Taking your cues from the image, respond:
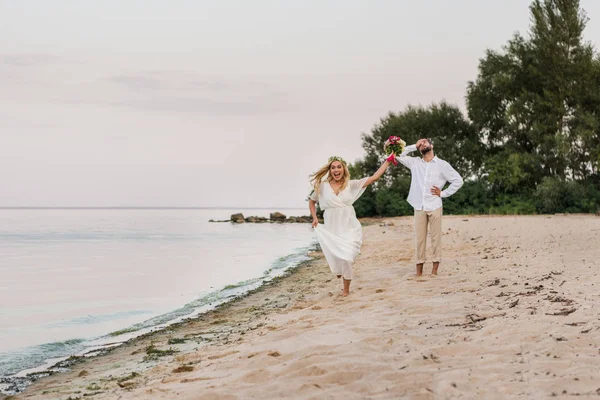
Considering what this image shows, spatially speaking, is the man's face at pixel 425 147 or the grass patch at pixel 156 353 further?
the man's face at pixel 425 147

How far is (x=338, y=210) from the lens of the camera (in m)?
9.18

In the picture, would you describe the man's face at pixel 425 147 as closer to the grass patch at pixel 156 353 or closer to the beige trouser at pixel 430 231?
the beige trouser at pixel 430 231

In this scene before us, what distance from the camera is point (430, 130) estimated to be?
46656 mm

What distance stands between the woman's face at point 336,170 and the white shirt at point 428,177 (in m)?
1.56

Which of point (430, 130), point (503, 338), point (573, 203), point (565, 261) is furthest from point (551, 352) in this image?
point (430, 130)

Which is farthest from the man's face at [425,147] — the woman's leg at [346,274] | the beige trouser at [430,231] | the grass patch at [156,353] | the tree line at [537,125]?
the tree line at [537,125]

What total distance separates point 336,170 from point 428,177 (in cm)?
204

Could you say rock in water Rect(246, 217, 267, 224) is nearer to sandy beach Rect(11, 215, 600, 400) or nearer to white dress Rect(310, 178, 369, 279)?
sandy beach Rect(11, 215, 600, 400)

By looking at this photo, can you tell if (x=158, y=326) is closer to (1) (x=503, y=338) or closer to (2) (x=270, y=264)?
(1) (x=503, y=338)

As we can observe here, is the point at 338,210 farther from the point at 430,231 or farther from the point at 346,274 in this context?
the point at 430,231

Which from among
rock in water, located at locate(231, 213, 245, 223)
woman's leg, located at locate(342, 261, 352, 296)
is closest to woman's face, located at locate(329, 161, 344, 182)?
woman's leg, located at locate(342, 261, 352, 296)

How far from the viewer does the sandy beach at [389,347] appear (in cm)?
439

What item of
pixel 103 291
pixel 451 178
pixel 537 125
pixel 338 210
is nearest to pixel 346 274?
pixel 338 210

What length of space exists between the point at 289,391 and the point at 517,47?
40.2m
